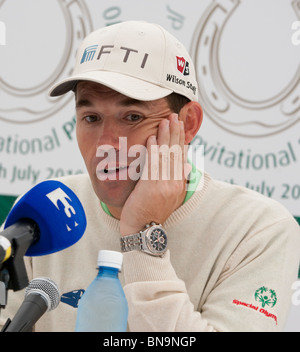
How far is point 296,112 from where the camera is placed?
237 cm

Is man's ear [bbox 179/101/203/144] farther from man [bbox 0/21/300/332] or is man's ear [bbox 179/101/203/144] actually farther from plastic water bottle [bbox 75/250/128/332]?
plastic water bottle [bbox 75/250/128/332]

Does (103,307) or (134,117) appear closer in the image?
(103,307)

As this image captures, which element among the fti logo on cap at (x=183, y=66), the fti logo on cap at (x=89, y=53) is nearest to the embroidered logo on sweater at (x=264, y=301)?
the fti logo on cap at (x=183, y=66)

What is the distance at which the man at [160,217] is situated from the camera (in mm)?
1278

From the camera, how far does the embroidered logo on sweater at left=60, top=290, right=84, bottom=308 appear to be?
1.54 m

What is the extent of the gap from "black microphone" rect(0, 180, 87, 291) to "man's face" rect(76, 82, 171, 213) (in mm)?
405

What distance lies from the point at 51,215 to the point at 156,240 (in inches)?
17.0

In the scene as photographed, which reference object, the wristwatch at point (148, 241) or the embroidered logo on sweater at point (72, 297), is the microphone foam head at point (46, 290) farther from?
the embroidered logo on sweater at point (72, 297)

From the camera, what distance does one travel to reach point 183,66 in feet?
4.99

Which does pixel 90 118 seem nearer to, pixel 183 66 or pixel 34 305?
pixel 183 66

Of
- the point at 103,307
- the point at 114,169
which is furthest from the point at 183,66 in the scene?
the point at 103,307

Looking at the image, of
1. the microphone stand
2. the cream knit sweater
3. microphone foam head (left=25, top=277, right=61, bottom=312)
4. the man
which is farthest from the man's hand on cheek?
the microphone stand
